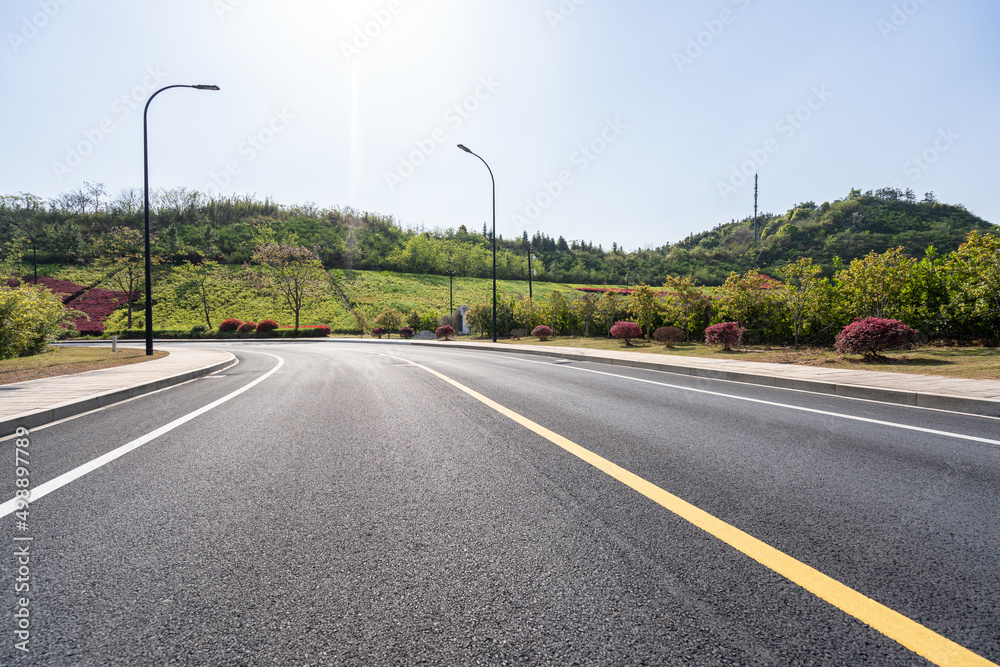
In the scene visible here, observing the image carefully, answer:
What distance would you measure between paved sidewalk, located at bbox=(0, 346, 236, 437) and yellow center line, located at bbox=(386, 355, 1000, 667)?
746cm

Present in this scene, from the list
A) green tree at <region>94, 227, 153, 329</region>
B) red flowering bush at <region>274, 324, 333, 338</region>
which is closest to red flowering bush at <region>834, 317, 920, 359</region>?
red flowering bush at <region>274, 324, 333, 338</region>

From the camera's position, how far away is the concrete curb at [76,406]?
18.9ft

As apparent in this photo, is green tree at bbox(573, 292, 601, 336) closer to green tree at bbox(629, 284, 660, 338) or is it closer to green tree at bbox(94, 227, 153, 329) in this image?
green tree at bbox(629, 284, 660, 338)

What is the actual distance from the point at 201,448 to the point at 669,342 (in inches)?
753

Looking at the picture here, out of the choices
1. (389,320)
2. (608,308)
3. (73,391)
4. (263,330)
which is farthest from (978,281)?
(263,330)

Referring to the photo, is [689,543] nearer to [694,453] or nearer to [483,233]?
[694,453]

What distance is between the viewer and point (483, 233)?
147 meters

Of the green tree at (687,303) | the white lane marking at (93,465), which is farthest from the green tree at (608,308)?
the white lane marking at (93,465)

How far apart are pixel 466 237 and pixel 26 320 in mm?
117337

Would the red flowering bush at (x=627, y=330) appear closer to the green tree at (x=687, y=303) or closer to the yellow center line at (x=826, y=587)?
the green tree at (x=687, y=303)

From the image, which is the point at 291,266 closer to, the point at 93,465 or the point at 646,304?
the point at 646,304

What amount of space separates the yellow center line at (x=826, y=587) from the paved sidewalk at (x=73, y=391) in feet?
24.5

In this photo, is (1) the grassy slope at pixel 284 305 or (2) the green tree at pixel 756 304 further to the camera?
(1) the grassy slope at pixel 284 305

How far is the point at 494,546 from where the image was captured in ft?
8.07
